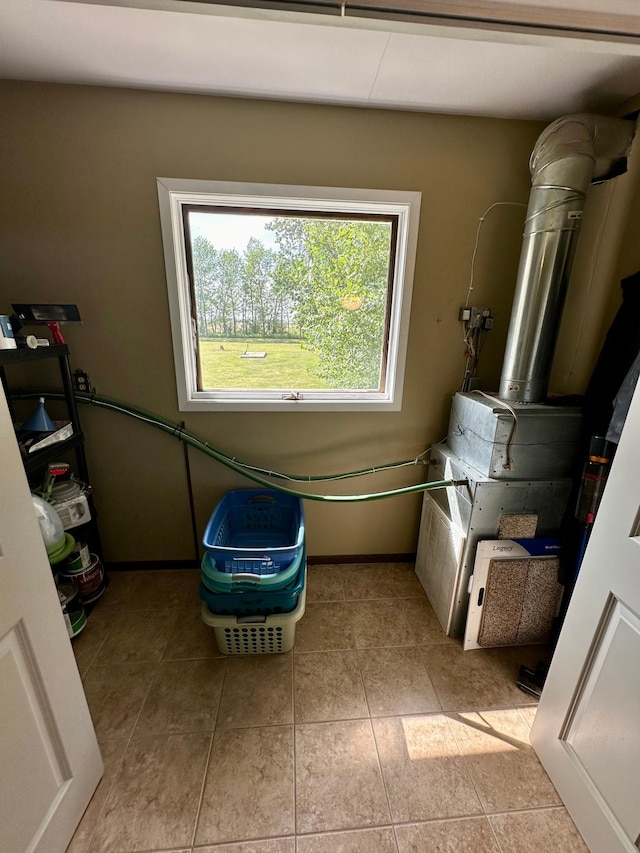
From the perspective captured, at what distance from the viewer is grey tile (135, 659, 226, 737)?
1239 millimetres

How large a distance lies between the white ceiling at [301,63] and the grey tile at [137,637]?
2215 mm

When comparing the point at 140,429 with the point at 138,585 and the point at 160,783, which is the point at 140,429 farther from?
the point at 160,783

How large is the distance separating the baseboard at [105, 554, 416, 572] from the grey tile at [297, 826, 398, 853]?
1162mm

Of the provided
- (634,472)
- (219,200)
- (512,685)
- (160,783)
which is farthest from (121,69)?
(512,685)

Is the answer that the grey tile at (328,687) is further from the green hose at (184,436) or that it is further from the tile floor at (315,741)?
the green hose at (184,436)

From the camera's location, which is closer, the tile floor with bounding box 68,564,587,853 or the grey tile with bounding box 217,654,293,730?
the tile floor with bounding box 68,564,587,853

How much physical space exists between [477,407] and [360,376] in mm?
651

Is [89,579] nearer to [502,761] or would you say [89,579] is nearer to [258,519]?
[258,519]

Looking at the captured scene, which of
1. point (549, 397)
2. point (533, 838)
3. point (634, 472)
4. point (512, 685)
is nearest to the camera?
point (634, 472)

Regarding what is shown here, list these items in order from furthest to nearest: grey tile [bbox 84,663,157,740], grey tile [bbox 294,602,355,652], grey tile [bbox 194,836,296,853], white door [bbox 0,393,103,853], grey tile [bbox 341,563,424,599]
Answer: grey tile [bbox 341,563,424,599], grey tile [bbox 294,602,355,652], grey tile [bbox 84,663,157,740], grey tile [bbox 194,836,296,853], white door [bbox 0,393,103,853]

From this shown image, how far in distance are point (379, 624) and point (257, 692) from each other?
0.64 metres

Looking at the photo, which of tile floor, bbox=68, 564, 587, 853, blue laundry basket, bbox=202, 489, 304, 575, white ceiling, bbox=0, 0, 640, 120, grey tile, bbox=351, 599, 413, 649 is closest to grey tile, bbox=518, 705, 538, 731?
tile floor, bbox=68, 564, 587, 853

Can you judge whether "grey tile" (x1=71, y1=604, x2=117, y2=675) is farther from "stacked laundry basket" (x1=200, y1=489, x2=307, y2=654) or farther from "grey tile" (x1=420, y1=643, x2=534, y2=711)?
"grey tile" (x1=420, y1=643, x2=534, y2=711)

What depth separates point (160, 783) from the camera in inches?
42.7
